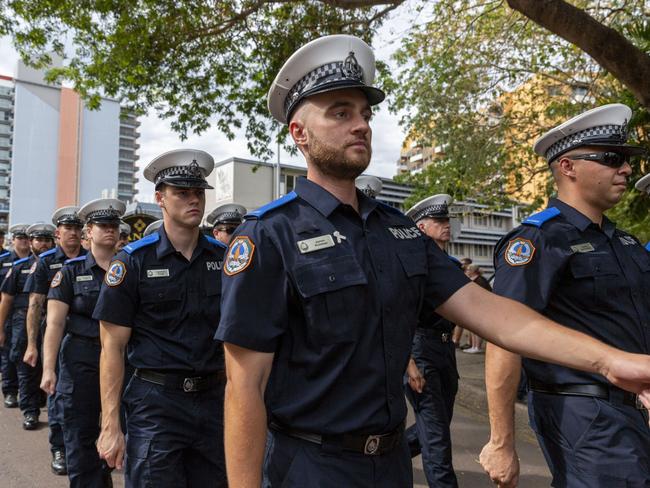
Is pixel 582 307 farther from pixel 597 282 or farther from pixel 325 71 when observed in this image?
pixel 325 71

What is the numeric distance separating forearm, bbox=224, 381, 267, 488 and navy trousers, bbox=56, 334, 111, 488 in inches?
118

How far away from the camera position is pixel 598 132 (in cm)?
314

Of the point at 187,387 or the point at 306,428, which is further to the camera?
the point at 187,387

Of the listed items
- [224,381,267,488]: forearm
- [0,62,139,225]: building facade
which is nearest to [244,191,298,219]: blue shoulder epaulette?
[224,381,267,488]: forearm

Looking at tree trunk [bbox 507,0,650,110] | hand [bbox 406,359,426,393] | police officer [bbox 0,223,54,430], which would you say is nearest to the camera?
A: hand [bbox 406,359,426,393]

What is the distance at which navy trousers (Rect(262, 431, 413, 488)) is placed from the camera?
1.78m

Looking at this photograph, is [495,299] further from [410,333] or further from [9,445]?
[9,445]

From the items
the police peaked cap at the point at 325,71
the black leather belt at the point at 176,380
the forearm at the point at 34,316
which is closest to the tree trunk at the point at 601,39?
the police peaked cap at the point at 325,71

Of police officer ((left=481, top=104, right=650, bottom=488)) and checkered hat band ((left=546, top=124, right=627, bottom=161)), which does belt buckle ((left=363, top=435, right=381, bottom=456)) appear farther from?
checkered hat band ((left=546, top=124, right=627, bottom=161))

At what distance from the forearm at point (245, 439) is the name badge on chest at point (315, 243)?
44cm

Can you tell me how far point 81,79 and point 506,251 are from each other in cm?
829

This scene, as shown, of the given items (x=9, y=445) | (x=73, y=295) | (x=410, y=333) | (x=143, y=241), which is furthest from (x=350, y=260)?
(x=9, y=445)

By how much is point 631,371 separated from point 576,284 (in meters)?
1.12

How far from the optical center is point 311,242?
187 cm
